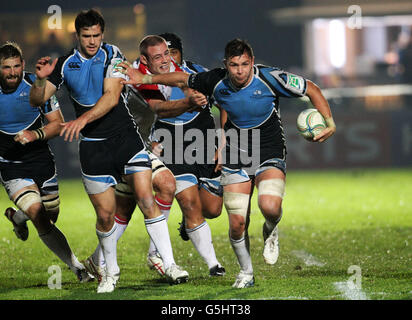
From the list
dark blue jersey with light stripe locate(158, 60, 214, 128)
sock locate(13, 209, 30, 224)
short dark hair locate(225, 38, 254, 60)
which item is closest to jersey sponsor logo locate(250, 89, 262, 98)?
short dark hair locate(225, 38, 254, 60)

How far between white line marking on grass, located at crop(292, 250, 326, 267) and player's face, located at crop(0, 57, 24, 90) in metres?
3.53

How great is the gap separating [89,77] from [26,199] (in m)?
1.45

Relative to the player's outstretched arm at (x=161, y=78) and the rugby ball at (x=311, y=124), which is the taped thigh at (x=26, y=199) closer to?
the player's outstretched arm at (x=161, y=78)

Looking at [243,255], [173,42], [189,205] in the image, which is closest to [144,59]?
[173,42]

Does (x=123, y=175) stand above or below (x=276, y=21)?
below

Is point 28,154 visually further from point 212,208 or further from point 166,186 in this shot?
point 212,208

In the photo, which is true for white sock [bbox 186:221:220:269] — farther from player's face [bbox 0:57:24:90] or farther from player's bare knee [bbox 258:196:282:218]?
player's face [bbox 0:57:24:90]

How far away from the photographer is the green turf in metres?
7.36

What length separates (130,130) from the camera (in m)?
7.75

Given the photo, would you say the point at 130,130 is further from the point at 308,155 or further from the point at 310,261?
the point at 308,155

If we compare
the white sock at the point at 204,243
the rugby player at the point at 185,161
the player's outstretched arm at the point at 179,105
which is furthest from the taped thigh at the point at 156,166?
the white sock at the point at 204,243

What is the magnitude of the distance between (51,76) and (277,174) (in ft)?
7.24

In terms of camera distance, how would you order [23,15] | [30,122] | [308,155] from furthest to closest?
[23,15], [308,155], [30,122]

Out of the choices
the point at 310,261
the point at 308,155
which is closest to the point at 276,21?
the point at 308,155
